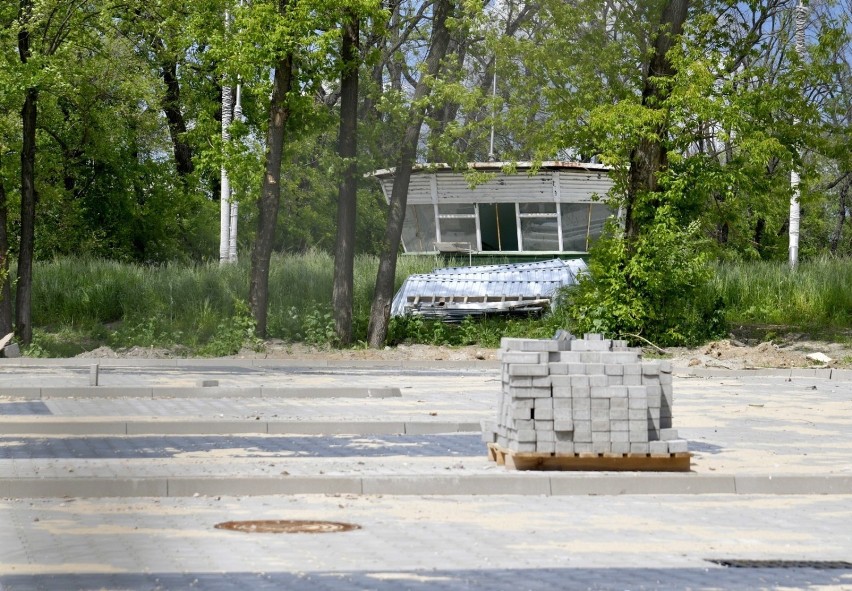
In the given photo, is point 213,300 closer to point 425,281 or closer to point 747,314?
point 425,281

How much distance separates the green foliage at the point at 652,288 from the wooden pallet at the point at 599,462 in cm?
1845

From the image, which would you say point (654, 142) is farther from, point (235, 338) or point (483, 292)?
point (235, 338)

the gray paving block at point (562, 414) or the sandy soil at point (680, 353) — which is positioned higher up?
the gray paving block at point (562, 414)

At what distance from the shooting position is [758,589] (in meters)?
7.35

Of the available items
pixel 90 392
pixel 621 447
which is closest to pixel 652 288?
pixel 90 392

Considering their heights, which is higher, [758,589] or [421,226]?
[421,226]

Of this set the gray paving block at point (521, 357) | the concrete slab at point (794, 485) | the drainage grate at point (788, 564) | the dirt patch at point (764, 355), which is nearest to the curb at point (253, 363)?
the dirt patch at point (764, 355)

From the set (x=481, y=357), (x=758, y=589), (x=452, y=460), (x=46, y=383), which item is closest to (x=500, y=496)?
(x=452, y=460)

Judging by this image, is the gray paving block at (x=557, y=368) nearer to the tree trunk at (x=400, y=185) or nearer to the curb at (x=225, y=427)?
the curb at (x=225, y=427)

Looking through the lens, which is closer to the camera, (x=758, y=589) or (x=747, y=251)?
(x=758, y=589)

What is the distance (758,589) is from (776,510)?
326 centimetres

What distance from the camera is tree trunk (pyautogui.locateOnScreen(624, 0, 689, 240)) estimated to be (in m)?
30.9

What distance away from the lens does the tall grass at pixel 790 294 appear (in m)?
33.5

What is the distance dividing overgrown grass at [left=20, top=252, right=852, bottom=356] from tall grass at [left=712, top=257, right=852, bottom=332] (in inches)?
1.0
